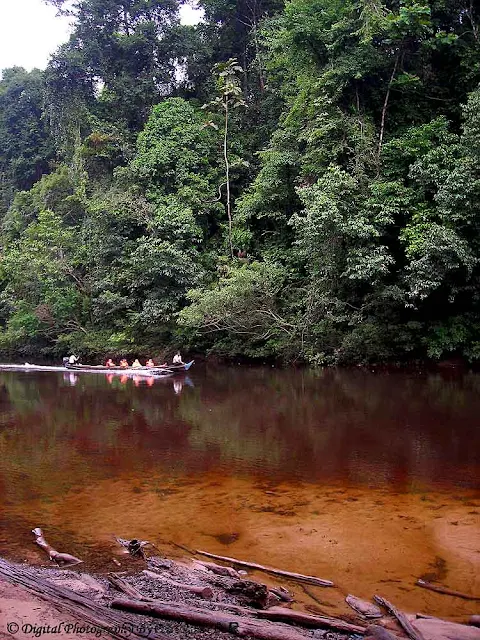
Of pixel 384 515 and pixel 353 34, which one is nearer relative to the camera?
pixel 384 515

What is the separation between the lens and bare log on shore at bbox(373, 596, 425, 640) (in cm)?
327

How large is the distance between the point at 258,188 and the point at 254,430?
1367 centimetres

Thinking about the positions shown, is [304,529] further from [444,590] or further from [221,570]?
[444,590]

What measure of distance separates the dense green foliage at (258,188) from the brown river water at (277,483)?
4562 mm

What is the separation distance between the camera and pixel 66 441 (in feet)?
33.3

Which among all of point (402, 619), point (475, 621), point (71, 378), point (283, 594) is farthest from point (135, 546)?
point (71, 378)

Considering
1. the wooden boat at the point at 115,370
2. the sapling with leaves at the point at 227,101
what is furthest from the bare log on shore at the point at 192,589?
the sapling with leaves at the point at 227,101

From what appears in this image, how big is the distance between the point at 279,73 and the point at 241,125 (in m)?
3.64

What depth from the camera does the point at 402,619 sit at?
3531 millimetres

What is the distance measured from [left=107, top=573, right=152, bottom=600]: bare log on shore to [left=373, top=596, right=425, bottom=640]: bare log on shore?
1672 millimetres

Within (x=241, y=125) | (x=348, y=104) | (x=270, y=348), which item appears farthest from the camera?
(x=241, y=125)

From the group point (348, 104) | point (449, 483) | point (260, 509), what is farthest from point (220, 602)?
point (348, 104)

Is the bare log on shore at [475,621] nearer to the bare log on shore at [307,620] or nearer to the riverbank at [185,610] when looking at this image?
the riverbank at [185,610]

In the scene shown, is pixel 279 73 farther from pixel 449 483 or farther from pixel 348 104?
pixel 449 483
